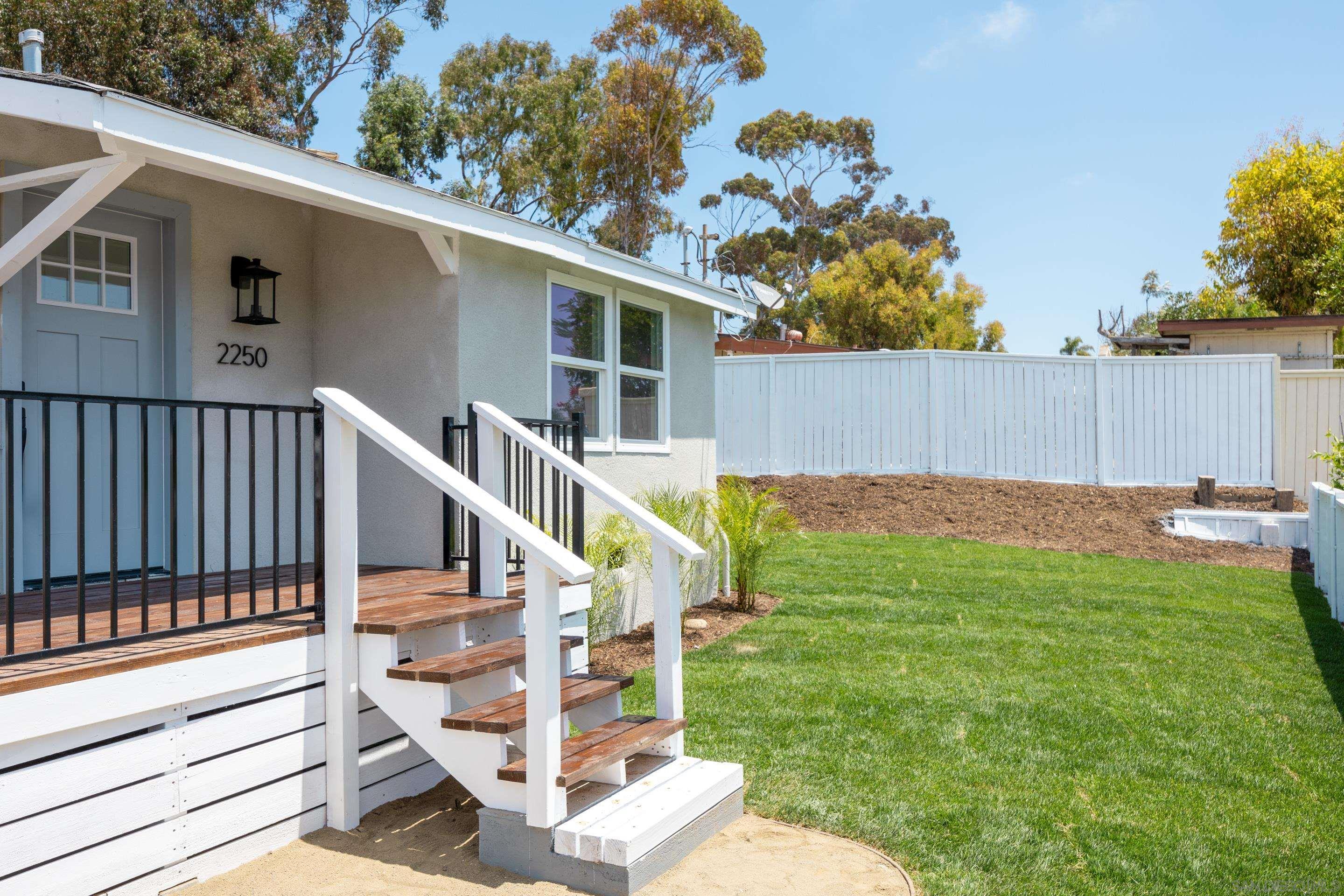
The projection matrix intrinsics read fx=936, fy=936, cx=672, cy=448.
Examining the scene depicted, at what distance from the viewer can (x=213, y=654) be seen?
10.2 feet

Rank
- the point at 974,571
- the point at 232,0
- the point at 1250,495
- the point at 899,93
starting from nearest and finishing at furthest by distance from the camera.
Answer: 1. the point at 974,571
2. the point at 1250,495
3. the point at 232,0
4. the point at 899,93

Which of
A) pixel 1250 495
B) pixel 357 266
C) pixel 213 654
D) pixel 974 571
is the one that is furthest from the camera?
pixel 1250 495

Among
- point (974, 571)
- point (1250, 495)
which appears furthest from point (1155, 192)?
point (974, 571)

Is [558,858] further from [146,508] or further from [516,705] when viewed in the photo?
[146,508]

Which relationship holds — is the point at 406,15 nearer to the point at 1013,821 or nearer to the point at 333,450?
the point at 333,450

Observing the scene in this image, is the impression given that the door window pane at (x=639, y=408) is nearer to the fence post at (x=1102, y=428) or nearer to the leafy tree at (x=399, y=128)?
the fence post at (x=1102, y=428)

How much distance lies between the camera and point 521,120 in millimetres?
21938

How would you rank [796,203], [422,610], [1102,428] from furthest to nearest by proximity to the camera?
[796,203], [1102,428], [422,610]

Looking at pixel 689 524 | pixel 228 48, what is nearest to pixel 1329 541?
pixel 689 524

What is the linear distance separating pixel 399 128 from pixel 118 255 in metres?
16.7

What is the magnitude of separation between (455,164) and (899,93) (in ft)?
50.7

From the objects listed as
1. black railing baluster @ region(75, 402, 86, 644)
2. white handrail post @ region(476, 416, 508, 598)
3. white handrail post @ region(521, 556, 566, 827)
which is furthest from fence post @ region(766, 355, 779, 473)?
black railing baluster @ region(75, 402, 86, 644)

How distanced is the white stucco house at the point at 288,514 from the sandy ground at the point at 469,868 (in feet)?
0.27

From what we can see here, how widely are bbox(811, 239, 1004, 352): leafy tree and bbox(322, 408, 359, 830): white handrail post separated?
840 inches
